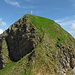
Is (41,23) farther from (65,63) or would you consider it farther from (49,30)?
(65,63)

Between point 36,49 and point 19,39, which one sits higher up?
point 19,39

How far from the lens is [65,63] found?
56.7 metres

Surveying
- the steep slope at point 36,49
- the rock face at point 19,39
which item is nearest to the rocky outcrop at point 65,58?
the steep slope at point 36,49

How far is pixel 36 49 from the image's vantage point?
2126 inches

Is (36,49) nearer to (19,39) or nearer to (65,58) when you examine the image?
(65,58)

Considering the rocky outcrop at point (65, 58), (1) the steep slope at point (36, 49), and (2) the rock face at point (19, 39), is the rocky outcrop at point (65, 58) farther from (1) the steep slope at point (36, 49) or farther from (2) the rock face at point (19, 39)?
(2) the rock face at point (19, 39)

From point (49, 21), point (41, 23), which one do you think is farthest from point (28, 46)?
point (49, 21)

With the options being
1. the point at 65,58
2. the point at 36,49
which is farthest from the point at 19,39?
the point at 65,58

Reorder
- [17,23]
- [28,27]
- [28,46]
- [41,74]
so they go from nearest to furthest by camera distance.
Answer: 1. [41,74]
2. [28,46]
3. [28,27]
4. [17,23]

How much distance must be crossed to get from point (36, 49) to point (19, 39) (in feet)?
46.1

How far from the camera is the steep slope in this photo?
4990 cm

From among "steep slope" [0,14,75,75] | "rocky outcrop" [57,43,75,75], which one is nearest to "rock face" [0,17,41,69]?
"steep slope" [0,14,75,75]

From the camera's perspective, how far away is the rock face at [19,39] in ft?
200

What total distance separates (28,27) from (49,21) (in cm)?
1412
